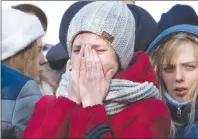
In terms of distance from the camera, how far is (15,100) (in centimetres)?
221

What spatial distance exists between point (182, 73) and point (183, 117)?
0.19m

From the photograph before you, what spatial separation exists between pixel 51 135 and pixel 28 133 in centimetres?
9

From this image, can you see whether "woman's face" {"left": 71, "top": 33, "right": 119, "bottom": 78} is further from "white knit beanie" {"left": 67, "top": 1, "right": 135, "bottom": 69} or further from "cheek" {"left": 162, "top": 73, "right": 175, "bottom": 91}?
"cheek" {"left": 162, "top": 73, "right": 175, "bottom": 91}

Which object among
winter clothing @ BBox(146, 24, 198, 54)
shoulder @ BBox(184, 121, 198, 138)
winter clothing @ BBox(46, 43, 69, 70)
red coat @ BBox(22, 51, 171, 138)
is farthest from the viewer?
winter clothing @ BBox(46, 43, 69, 70)

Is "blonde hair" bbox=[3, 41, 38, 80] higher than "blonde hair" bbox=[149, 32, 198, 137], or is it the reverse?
"blonde hair" bbox=[149, 32, 198, 137]

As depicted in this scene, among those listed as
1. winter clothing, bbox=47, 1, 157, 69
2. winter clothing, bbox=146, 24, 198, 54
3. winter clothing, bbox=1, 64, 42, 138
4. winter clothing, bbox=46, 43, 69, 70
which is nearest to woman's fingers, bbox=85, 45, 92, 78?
winter clothing, bbox=1, 64, 42, 138

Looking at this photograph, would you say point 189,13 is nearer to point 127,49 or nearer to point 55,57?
point 127,49

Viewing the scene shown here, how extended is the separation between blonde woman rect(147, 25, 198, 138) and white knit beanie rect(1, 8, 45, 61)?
0.57 m

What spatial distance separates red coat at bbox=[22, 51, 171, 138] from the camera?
5.74 ft

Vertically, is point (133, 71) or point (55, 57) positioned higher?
point (133, 71)

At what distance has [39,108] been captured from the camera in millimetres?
1905

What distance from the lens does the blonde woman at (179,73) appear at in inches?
84.8

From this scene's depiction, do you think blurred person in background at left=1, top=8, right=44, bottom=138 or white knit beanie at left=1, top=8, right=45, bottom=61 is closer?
blurred person in background at left=1, top=8, right=44, bottom=138

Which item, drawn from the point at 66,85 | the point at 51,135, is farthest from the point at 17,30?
the point at 51,135
